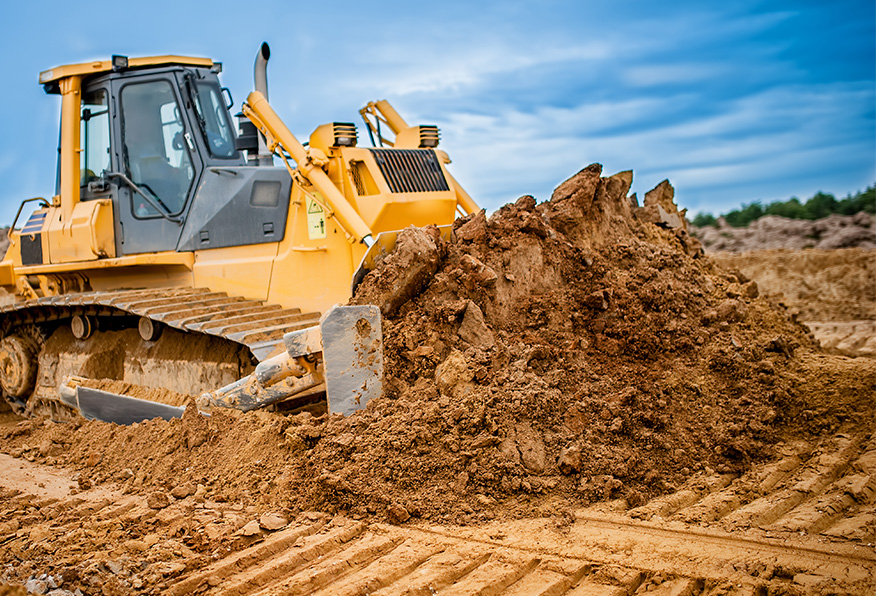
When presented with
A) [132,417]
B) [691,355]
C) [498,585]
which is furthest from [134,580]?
[691,355]

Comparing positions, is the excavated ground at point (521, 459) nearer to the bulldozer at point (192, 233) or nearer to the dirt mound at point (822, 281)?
the bulldozer at point (192, 233)

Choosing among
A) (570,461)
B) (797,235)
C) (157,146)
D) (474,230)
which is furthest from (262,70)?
(797,235)

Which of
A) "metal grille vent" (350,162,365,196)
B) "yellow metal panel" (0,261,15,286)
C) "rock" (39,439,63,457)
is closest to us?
"rock" (39,439,63,457)

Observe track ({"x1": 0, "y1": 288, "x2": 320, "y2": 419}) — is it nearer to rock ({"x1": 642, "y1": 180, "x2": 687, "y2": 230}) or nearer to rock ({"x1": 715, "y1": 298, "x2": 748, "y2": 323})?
rock ({"x1": 715, "y1": 298, "x2": 748, "y2": 323})

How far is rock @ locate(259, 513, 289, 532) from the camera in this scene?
3559 millimetres

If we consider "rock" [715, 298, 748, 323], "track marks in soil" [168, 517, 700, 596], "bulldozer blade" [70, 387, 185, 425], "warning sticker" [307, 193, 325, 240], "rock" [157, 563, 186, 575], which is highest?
"warning sticker" [307, 193, 325, 240]

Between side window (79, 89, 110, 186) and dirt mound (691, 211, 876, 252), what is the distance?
15.2 meters

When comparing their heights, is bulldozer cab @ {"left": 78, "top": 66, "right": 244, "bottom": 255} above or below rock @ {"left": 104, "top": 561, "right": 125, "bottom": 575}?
above

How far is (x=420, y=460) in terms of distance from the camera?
3861 mm

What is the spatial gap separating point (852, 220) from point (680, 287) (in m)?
15.6

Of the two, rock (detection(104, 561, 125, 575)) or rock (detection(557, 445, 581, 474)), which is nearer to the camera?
rock (detection(104, 561, 125, 575))

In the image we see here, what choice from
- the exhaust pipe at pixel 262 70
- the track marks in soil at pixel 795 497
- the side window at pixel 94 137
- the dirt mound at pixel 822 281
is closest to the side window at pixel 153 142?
the side window at pixel 94 137

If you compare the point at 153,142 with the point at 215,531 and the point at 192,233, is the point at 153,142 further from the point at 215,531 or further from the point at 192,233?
the point at 215,531

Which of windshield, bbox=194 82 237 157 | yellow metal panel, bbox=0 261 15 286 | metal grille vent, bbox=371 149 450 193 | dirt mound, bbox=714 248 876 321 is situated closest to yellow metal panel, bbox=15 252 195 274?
windshield, bbox=194 82 237 157
